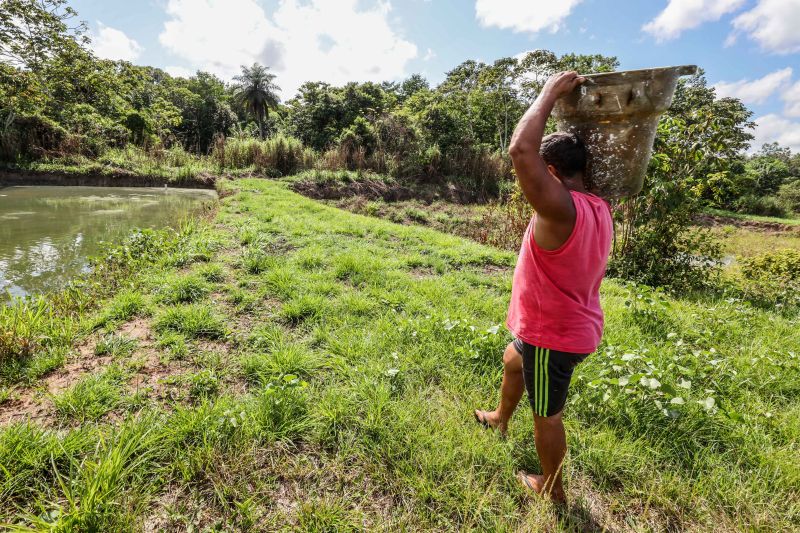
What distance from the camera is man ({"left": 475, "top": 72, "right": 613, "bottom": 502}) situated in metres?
1.22

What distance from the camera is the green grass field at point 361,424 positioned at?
60.8 inches

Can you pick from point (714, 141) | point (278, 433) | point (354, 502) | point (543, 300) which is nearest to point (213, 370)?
point (278, 433)

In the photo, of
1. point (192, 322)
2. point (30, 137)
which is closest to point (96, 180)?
point (30, 137)

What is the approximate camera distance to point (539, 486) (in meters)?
1.65

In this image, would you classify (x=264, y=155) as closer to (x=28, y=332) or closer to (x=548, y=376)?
(x=28, y=332)

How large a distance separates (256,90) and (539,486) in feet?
135

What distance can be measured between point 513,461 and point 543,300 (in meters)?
0.92

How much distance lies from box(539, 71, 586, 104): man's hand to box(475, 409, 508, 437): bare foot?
1.58 m

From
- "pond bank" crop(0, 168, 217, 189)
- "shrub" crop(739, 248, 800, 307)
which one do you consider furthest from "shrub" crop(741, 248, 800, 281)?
"pond bank" crop(0, 168, 217, 189)

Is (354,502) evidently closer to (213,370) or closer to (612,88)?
(213,370)

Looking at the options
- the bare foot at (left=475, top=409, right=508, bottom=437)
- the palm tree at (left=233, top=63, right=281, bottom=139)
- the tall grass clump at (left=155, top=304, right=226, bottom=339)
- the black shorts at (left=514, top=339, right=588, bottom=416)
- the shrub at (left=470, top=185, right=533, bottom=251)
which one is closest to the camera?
the black shorts at (left=514, top=339, right=588, bottom=416)

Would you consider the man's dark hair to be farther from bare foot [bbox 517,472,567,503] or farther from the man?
bare foot [bbox 517,472,567,503]

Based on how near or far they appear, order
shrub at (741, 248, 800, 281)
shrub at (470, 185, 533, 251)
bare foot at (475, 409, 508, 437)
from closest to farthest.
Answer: bare foot at (475, 409, 508, 437) → shrub at (741, 248, 800, 281) → shrub at (470, 185, 533, 251)

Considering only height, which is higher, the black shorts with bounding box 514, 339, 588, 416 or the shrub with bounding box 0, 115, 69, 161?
the shrub with bounding box 0, 115, 69, 161
